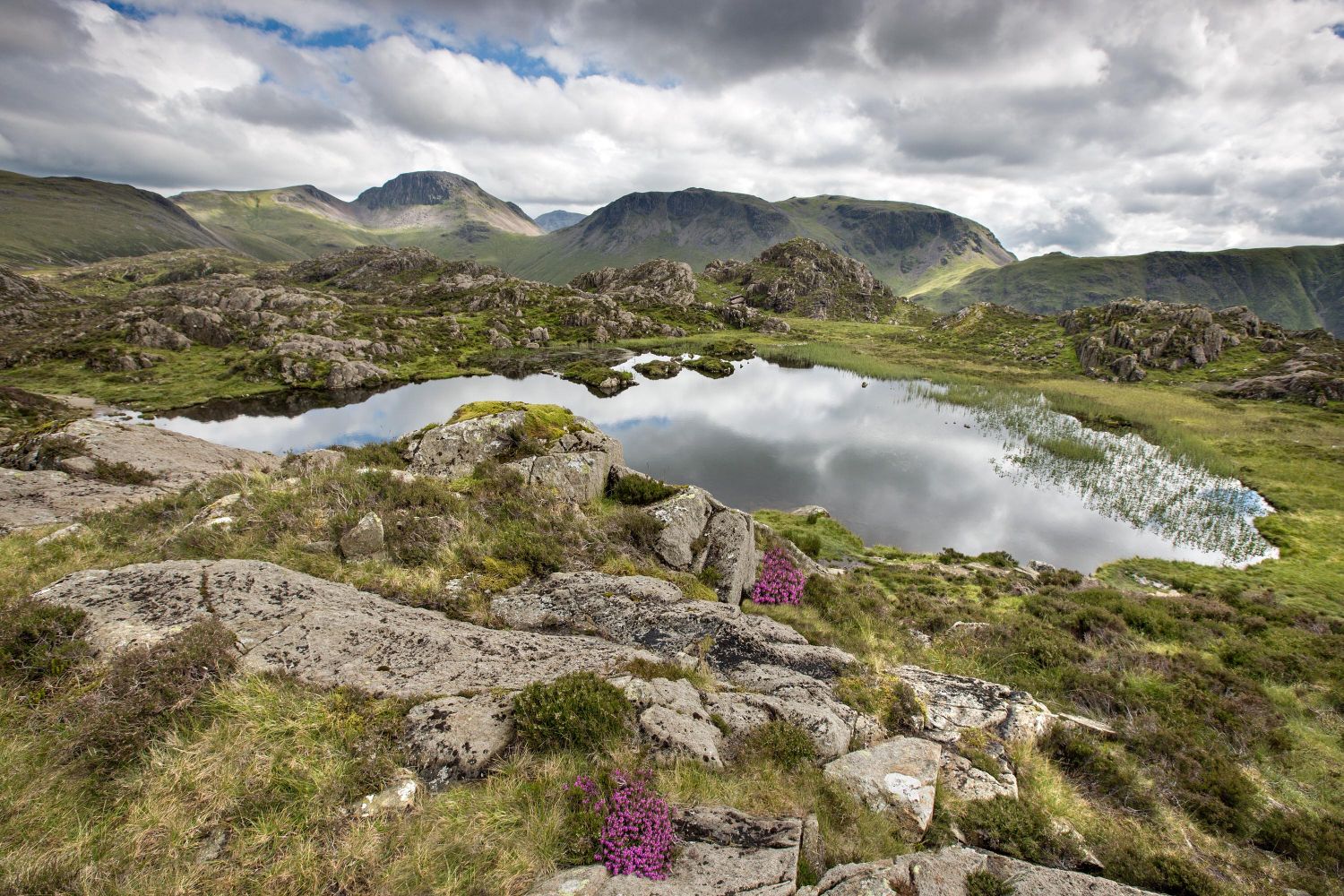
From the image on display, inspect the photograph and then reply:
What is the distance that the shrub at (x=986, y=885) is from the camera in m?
5.77

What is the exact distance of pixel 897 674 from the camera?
1134 centimetres

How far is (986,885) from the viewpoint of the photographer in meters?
5.83

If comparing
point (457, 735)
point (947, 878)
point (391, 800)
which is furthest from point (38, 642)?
point (947, 878)

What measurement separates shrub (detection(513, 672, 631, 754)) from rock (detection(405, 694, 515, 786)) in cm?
29

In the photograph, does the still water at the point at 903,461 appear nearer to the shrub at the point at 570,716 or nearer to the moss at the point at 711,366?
the moss at the point at 711,366

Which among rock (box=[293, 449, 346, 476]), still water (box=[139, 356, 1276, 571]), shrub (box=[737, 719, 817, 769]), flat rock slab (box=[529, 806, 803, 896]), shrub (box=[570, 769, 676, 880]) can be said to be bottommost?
still water (box=[139, 356, 1276, 571])

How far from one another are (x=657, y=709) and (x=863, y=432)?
59.0 metres

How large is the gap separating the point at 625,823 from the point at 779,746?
3081mm

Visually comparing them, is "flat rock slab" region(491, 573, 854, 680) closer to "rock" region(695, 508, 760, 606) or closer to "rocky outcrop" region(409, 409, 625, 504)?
"rock" region(695, 508, 760, 606)

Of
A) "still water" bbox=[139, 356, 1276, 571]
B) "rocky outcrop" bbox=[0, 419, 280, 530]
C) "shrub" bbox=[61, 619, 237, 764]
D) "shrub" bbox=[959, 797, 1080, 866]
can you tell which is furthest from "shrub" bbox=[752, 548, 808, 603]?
"still water" bbox=[139, 356, 1276, 571]

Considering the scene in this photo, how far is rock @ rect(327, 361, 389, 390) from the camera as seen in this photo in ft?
285

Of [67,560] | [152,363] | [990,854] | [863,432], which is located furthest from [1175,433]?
[152,363]

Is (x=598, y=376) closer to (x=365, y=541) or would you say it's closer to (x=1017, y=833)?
(x=365, y=541)

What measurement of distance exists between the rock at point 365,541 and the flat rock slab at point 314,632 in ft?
6.18
